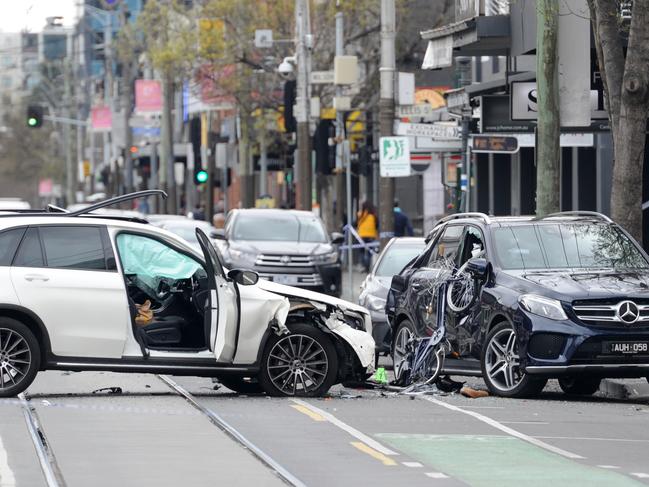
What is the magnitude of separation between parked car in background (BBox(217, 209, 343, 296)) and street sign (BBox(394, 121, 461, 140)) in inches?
90.7

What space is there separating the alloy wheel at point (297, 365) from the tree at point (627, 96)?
5404 mm

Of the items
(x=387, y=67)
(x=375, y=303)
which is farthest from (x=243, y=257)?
(x=375, y=303)

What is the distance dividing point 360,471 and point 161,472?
121 cm

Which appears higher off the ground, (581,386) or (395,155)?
(395,155)

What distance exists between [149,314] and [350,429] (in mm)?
3236

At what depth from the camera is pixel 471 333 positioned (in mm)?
16703

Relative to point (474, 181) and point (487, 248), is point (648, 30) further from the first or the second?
point (474, 181)

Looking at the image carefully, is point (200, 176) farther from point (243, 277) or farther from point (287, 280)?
point (243, 277)

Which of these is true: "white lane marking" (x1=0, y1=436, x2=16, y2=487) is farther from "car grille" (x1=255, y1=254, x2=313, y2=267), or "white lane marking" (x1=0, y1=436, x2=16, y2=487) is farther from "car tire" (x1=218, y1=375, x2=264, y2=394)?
"car grille" (x1=255, y1=254, x2=313, y2=267)

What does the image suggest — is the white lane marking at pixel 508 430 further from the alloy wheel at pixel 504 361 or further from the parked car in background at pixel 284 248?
the parked car in background at pixel 284 248

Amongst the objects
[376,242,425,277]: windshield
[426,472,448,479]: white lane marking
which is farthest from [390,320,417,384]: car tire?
[426,472,448,479]: white lane marking

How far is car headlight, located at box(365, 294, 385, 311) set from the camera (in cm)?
2170

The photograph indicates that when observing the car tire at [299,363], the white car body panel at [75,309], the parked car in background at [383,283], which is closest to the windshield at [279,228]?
the parked car in background at [383,283]

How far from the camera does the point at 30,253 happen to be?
15438 mm
